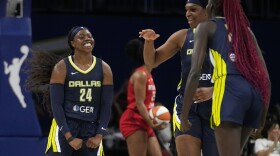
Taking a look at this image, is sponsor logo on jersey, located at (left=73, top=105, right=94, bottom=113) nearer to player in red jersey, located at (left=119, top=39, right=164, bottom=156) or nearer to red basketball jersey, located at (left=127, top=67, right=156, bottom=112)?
player in red jersey, located at (left=119, top=39, right=164, bottom=156)

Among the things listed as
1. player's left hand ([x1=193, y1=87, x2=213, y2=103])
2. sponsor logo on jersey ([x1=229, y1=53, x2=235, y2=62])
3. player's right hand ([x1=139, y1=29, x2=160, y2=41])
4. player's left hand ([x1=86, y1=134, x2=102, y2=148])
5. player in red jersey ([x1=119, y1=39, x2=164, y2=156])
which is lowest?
player in red jersey ([x1=119, y1=39, x2=164, y2=156])

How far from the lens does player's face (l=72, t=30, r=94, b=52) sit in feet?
29.7

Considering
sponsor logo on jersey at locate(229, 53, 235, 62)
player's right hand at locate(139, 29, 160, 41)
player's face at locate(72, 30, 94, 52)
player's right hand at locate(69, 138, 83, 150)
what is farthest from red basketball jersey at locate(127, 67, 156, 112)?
sponsor logo on jersey at locate(229, 53, 235, 62)

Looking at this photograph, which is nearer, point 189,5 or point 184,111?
point 184,111

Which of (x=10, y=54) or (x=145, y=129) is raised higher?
(x=10, y=54)

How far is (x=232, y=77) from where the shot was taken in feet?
22.7

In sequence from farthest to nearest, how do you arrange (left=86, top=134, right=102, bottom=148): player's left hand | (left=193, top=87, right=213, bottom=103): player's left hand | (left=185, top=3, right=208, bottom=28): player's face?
(left=86, top=134, right=102, bottom=148): player's left hand < (left=185, top=3, right=208, bottom=28): player's face < (left=193, top=87, right=213, bottom=103): player's left hand

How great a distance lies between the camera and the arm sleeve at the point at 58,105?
8820mm

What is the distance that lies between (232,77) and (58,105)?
243 cm

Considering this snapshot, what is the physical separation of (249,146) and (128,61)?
3.35m

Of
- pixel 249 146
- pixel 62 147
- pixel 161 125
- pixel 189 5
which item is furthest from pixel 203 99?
pixel 249 146

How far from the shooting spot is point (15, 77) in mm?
11414

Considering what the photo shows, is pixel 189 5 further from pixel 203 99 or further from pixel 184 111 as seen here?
pixel 184 111

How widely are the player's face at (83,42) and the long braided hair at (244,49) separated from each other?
228 centimetres
